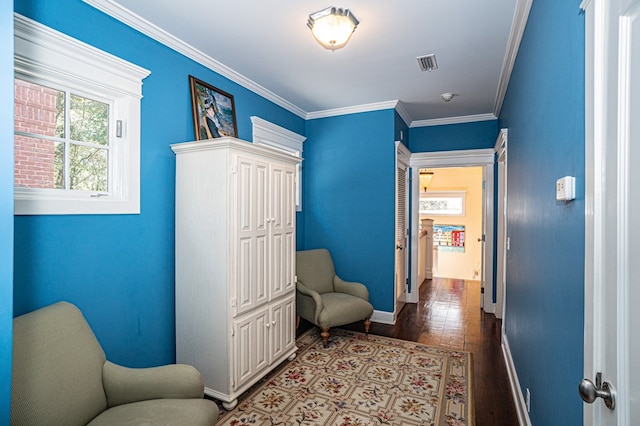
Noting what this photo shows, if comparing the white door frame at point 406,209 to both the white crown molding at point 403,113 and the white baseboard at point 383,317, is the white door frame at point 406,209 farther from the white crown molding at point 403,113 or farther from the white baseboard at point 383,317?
the white crown molding at point 403,113

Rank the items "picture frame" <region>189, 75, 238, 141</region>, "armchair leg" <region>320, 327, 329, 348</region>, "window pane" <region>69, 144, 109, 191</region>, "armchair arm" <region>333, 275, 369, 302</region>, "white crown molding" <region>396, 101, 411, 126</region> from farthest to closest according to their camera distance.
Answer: "white crown molding" <region>396, 101, 411, 126</region> < "armchair arm" <region>333, 275, 369, 302</region> < "armchair leg" <region>320, 327, 329, 348</region> < "picture frame" <region>189, 75, 238, 141</region> < "window pane" <region>69, 144, 109, 191</region>

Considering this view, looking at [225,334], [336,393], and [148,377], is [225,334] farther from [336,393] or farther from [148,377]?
[336,393]

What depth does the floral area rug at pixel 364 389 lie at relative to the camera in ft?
7.37

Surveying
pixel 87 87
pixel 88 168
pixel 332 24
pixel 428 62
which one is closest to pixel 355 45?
pixel 332 24

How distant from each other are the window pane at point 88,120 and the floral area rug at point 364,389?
2.10 m

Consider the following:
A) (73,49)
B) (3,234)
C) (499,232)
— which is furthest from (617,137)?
(499,232)

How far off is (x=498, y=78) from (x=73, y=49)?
11.6ft

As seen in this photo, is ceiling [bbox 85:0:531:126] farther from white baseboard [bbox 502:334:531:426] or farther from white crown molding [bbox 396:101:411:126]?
white baseboard [bbox 502:334:531:426]

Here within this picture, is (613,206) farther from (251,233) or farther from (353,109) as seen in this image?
(353,109)

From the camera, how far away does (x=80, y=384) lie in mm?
1564

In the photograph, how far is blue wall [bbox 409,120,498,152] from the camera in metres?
4.54

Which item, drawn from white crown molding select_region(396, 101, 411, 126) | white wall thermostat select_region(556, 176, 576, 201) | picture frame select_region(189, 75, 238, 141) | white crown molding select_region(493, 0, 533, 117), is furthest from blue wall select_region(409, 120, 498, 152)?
white wall thermostat select_region(556, 176, 576, 201)

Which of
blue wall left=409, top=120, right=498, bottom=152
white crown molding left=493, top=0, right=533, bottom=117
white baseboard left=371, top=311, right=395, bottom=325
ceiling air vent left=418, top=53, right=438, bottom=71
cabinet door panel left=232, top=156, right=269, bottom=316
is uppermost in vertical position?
ceiling air vent left=418, top=53, right=438, bottom=71

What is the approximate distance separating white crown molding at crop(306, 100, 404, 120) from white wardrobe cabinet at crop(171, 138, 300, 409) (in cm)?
187
